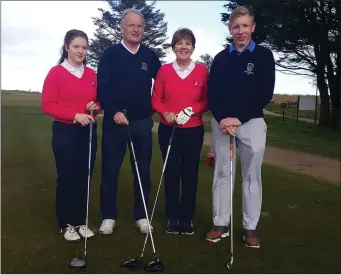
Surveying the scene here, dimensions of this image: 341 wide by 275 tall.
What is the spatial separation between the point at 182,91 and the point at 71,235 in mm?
1664

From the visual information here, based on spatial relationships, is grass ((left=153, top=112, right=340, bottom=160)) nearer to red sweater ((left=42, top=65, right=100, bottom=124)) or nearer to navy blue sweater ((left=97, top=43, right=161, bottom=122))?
navy blue sweater ((left=97, top=43, right=161, bottom=122))

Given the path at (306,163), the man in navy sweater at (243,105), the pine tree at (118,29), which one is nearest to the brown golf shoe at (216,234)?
the man in navy sweater at (243,105)

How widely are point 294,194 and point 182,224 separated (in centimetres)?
239

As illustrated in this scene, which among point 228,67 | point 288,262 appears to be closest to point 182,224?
point 288,262

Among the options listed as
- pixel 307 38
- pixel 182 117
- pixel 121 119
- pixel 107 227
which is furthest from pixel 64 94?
pixel 307 38

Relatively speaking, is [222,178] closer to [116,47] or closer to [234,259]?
[234,259]

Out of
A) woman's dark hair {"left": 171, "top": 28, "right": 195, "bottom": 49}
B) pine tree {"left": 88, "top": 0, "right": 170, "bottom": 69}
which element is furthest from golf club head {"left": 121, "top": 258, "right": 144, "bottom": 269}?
pine tree {"left": 88, "top": 0, "right": 170, "bottom": 69}

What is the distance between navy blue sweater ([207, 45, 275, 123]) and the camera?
4.00 m

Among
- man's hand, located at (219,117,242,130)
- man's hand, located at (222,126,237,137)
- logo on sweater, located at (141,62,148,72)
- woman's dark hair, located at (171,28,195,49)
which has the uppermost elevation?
woman's dark hair, located at (171,28,195,49)

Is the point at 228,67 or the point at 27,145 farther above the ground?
→ the point at 228,67

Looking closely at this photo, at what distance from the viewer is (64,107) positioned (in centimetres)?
405

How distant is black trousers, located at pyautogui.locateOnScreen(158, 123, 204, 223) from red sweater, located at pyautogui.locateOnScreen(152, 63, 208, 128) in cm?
10

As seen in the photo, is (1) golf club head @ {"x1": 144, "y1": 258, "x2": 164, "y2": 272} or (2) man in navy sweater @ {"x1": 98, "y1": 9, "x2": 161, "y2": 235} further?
(2) man in navy sweater @ {"x1": 98, "y1": 9, "x2": 161, "y2": 235}

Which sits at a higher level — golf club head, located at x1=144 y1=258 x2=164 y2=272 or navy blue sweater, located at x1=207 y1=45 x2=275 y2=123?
navy blue sweater, located at x1=207 y1=45 x2=275 y2=123
